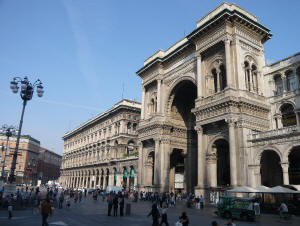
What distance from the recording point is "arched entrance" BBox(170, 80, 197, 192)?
3956cm

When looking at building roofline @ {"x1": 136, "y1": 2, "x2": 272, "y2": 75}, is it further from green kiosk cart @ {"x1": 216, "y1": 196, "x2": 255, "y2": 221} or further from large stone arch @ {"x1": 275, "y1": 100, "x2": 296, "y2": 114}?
green kiosk cart @ {"x1": 216, "y1": 196, "x2": 255, "y2": 221}

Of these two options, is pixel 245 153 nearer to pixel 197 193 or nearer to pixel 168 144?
pixel 197 193

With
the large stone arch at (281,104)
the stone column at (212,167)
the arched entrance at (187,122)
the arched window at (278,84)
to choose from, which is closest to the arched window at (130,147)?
the arched entrance at (187,122)

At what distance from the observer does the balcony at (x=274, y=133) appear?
A: 23734 millimetres

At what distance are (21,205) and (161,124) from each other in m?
20.4

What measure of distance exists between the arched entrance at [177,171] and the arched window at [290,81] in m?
17.5

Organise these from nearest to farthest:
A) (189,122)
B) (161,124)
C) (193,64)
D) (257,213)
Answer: (257,213) < (193,64) < (161,124) < (189,122)

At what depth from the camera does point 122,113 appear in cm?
6103

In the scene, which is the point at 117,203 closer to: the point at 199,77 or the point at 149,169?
the point at 199,77

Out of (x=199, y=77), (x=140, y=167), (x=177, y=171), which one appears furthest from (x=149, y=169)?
(x=199, y=77)

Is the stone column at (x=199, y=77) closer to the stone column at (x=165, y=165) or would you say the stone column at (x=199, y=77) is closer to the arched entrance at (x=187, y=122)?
the arched entrance at (x=187, y=122)

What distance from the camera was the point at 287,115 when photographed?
95.5 feet

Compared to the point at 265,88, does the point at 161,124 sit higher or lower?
lower

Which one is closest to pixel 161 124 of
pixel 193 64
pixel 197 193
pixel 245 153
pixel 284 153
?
pixel 193 64
